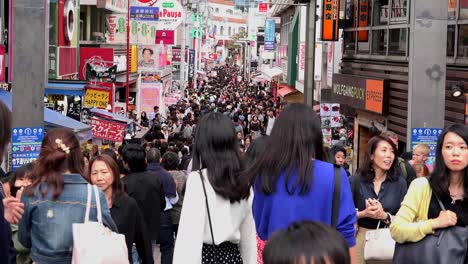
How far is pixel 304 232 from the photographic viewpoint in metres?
2.71

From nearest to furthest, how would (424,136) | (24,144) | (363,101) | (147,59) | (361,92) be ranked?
(24,144) < (424,136) < (363,101) < (361,92) < (147,59)

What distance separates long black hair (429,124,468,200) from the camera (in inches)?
182

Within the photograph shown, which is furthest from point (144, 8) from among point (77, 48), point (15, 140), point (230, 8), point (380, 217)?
point (230, 8)

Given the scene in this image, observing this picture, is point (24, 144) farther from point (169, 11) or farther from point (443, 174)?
point (169, 11)

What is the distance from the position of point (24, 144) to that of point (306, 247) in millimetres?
8076

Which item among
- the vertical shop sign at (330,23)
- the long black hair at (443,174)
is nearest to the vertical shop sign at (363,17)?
the vertical shop sign at (330,23)

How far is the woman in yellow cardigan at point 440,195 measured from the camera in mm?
4555

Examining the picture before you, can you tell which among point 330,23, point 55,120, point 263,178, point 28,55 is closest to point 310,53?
point 330,23

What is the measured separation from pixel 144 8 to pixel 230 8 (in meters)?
146

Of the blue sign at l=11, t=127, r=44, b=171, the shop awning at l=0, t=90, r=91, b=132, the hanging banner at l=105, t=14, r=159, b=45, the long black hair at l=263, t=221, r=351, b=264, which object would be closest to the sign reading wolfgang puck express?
the shop awning at l=0, t=90, r=91, b=132

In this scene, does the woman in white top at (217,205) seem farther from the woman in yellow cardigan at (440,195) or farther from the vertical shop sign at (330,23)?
the vertical shop sign at (330,23)

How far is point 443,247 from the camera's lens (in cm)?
449

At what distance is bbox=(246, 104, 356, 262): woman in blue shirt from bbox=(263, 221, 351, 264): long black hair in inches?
71.8

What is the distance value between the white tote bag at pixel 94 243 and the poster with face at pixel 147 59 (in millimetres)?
38978
